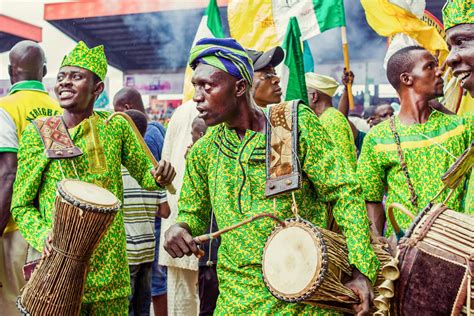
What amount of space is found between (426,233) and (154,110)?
51.0 ft

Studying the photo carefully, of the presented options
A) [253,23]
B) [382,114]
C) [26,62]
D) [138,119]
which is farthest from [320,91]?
[26,62]

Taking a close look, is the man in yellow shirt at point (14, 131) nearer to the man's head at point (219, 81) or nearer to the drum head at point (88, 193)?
Result: the drum head at point (88, 193)

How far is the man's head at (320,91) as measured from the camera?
6.80 meters

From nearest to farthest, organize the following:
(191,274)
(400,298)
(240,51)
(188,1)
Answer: (400,298), (240,51), (191,274), (188,1)

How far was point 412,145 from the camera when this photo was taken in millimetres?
4277

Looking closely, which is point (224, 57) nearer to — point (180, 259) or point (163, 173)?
point (163, 173)

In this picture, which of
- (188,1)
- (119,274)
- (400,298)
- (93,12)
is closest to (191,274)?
(119,274)

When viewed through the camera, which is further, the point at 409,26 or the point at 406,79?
the point at 409,26

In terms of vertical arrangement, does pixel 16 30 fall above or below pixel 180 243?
above

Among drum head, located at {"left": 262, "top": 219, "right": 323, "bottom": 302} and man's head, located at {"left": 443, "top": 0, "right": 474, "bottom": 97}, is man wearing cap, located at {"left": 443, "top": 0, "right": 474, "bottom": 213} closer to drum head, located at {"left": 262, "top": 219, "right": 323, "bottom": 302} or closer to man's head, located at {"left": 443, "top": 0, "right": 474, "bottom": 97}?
man's head, located at {"left": 443, "top": 0, "right": 474, "bottom": 97}

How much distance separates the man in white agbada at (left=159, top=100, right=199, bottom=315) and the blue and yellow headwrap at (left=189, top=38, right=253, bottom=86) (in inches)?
105

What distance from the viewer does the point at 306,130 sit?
3223mm

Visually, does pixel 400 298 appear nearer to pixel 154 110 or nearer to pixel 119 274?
pixel 119 274

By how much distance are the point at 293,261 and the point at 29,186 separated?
179 cm
